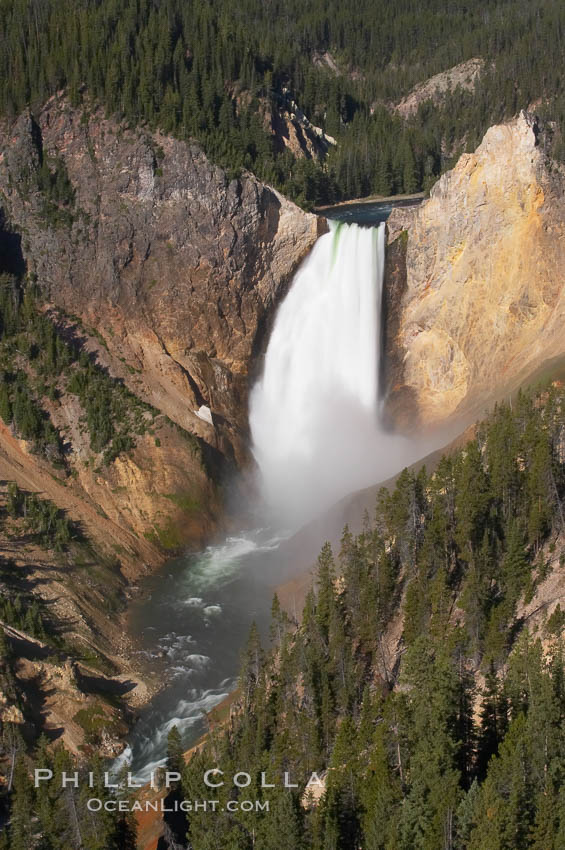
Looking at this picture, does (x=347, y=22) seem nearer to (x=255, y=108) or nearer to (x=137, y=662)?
(x=255, y=108)

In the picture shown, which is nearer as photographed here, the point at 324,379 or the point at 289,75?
the point at 324,379

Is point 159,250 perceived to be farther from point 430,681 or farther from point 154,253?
point 430,681

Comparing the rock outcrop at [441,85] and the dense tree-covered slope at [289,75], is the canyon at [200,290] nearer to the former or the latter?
the dense tree-covered slope at [289,75]

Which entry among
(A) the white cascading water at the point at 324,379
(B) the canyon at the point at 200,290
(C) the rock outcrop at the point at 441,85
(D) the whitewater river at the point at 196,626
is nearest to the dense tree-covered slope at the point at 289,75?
(C) the rock outcrop at the point at 441,85

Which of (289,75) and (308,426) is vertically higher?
(289,75)

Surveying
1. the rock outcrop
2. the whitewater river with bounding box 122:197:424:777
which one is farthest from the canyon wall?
the rock outcrop

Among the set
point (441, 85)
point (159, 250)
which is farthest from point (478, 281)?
point (441, 85)

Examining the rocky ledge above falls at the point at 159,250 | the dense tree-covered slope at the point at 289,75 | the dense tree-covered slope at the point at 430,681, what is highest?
the dense tree-covered slope at the point at 289,75
